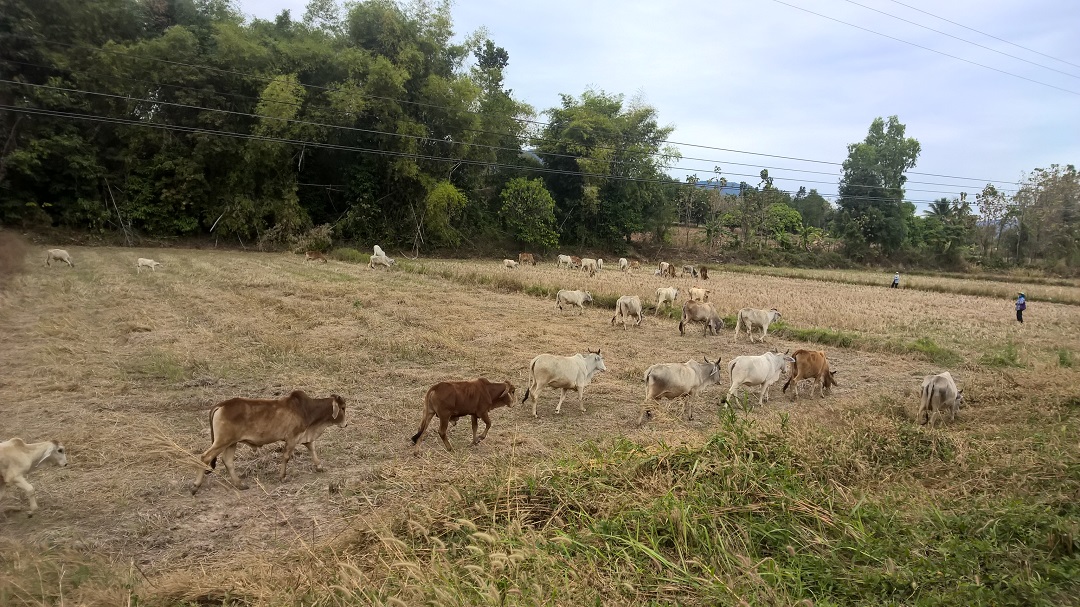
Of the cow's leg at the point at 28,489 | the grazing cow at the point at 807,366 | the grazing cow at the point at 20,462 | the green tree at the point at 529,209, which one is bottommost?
the cow's leg at the point at 28,489

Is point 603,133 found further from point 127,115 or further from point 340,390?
point 340,390

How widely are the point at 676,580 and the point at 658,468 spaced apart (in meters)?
1.61

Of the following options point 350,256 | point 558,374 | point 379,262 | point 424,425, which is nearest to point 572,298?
point 558,374

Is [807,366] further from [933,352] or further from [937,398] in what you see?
[933,352]

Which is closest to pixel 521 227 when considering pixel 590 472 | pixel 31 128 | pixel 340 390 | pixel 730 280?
pixel 730 280

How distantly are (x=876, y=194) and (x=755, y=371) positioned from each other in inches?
2285

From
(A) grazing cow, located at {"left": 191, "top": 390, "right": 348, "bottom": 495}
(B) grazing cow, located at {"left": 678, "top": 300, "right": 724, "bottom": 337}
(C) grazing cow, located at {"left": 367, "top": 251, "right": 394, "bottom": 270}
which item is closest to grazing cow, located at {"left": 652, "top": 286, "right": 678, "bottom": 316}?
(B) grazing cow, located at {"left": 678, "top": 300, "right": 724, "bottom": 337}

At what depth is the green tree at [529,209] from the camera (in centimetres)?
4575

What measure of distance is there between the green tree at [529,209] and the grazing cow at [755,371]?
36106 millimetres

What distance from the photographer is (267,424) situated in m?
6.54

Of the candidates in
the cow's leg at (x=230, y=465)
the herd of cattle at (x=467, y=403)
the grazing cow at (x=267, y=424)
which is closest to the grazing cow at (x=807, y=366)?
the herd of cattle at (x=467, y=403)

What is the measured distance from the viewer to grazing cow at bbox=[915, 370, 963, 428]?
28.7 ft

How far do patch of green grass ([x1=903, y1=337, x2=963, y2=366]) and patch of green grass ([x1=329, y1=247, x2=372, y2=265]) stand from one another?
27081mm

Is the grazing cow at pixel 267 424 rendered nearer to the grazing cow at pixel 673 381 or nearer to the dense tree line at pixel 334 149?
the grazing cow at pixel 673 381
